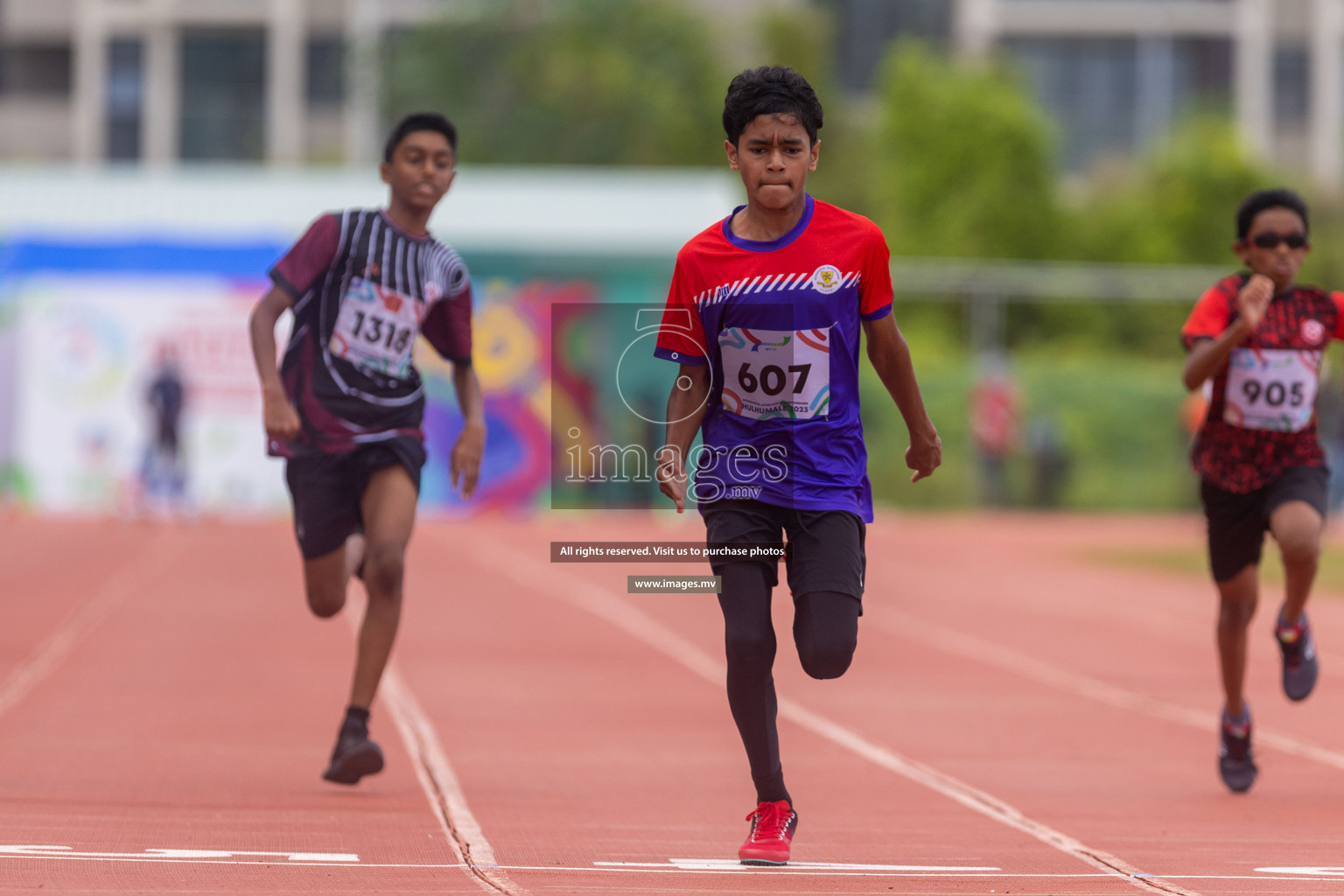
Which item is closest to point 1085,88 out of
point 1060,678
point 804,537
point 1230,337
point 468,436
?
point 1060,678

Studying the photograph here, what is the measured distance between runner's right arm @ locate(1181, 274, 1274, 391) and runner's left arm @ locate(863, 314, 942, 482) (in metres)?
1.72

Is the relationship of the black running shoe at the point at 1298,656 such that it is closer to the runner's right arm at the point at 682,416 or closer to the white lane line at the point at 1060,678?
the white lane line at the point at 1060,678

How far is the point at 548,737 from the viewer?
8.65m

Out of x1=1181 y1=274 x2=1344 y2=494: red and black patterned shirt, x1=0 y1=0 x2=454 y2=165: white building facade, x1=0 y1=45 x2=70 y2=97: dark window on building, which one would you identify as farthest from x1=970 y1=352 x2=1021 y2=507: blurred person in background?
x1=0 y1=45 x2=70 y2=97: dark window on building

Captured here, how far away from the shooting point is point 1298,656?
24.3 feet

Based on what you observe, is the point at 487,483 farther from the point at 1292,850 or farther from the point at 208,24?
the point at 208,24

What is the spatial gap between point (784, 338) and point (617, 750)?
342 cm

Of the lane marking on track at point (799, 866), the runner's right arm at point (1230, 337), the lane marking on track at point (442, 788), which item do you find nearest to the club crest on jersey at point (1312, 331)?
the runner's right arm at point (1230, 337)

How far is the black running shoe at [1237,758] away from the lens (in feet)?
23.5

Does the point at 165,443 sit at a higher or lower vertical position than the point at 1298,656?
higher

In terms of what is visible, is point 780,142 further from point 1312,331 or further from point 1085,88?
point 1085,88

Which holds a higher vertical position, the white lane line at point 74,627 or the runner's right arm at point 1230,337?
the runner's right arm at point 1230,337

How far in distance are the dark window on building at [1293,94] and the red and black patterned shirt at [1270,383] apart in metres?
54.3

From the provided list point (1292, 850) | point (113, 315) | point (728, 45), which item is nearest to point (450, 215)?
point (113, 315)
